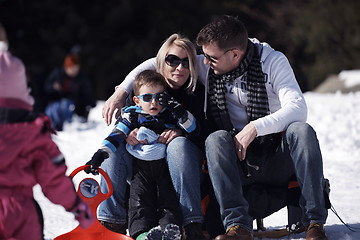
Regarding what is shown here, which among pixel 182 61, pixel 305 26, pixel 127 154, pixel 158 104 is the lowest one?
pixel 305 26

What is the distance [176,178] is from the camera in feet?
8.71

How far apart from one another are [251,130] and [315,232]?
0.58 m

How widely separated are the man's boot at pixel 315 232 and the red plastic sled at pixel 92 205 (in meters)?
0.87

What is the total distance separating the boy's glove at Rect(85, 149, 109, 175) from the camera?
2627 mm

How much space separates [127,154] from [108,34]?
49.6ft

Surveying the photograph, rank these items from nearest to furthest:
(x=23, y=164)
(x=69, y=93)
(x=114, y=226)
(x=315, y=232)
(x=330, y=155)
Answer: (x=23, y=164) → (x=315, y=232) → (x=114, y=226) → (x=330, y=155) → (x=69, y=93)

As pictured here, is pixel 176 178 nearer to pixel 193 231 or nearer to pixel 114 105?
pixel 193 231

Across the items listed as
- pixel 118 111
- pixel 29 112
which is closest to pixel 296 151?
pixel 118 111

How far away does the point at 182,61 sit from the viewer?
3090mm

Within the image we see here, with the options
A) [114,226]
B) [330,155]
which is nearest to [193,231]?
[114,226]

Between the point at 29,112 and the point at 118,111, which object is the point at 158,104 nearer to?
the point at 118,111

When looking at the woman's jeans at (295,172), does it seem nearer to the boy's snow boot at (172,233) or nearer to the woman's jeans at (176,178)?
the woman's jeans at (176,178)

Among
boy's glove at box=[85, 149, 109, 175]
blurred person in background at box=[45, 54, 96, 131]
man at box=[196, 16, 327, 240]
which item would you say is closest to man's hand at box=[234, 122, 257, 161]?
man at box=[196, 16, 327, 240]

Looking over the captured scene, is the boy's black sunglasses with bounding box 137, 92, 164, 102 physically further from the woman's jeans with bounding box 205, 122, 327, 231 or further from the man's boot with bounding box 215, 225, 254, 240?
the man's boot with bounding box 215, 225, 254, 240
